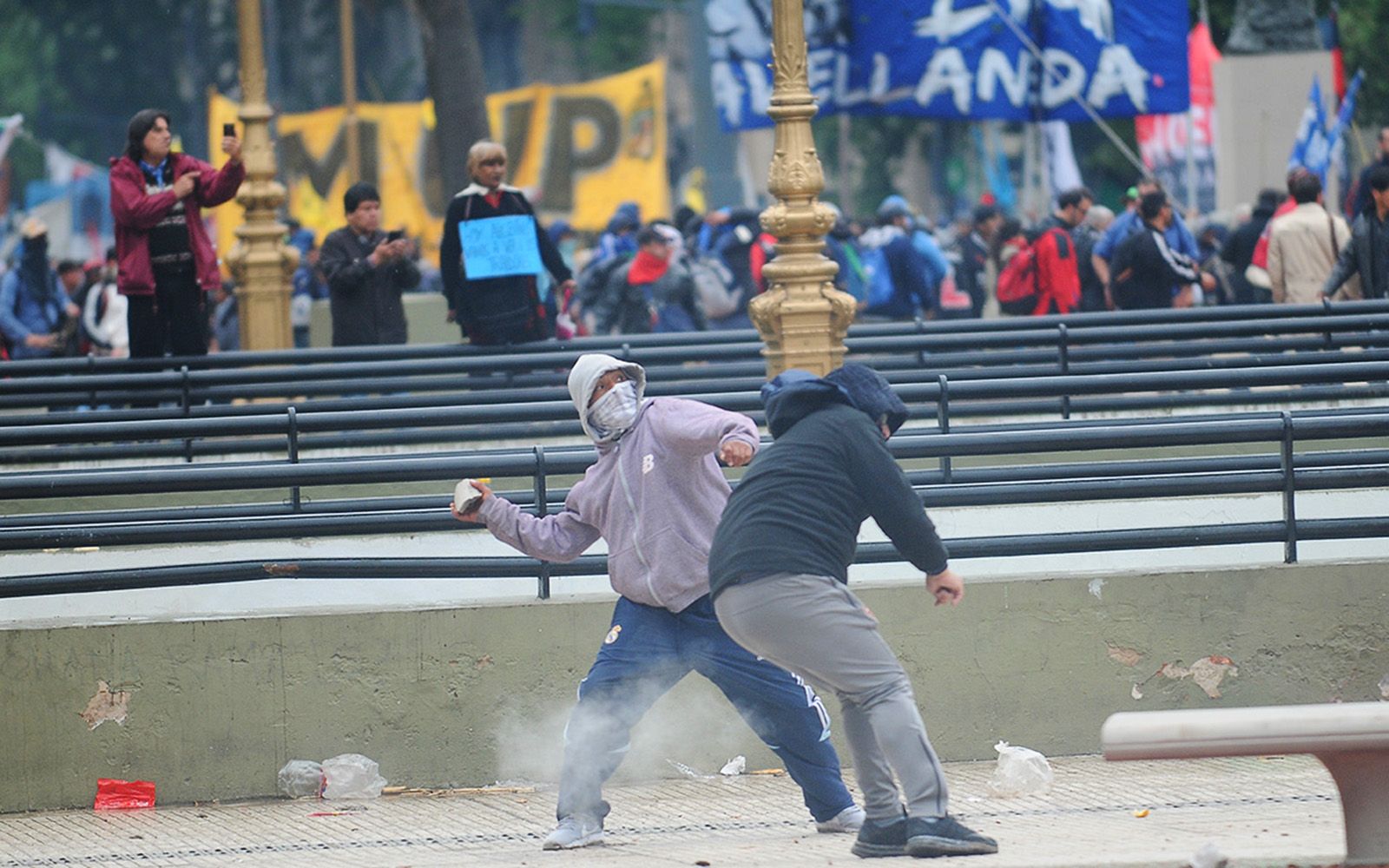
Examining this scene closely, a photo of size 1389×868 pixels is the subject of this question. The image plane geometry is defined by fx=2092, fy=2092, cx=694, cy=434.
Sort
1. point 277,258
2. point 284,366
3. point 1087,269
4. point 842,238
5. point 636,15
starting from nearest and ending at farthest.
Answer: point 284,366, point 277,258, point 1087,269, point 842,238, point 636,15

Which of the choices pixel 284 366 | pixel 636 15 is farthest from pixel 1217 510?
pixel 636 15

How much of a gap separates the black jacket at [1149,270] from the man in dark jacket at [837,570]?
25.9 ft

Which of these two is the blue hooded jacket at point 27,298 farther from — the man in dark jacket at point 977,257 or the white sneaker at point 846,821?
the white sneaker at point 846,821

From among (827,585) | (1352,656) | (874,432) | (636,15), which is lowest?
(1352,656)

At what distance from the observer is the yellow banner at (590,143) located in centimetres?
2719

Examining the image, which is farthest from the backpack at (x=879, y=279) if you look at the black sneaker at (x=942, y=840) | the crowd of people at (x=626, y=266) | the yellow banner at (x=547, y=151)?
the black sneaker at (x=942, y=840)

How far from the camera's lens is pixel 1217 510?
367 inches

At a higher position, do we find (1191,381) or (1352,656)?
(1191,381)

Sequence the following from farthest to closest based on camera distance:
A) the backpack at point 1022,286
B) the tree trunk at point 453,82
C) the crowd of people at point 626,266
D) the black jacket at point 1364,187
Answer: the tree trunk at point 453,82 → the backpack at point 1022,286 → the black jacket at point 1364,187 → the crowd of people at point 626,266

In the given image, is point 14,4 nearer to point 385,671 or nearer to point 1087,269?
point 1087,269

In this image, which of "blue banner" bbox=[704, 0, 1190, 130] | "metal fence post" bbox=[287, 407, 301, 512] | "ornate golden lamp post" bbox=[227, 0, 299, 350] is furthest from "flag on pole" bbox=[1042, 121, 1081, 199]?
"metal fence post" bbox=[287, 407, 301, 512]

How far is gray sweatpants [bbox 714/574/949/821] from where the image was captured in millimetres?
6281

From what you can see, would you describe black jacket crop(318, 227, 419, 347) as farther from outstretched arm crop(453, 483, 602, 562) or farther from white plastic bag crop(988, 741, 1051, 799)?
white plastic bag crop(988, 741, 1051, 799)

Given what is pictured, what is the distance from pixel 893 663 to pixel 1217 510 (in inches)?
135
